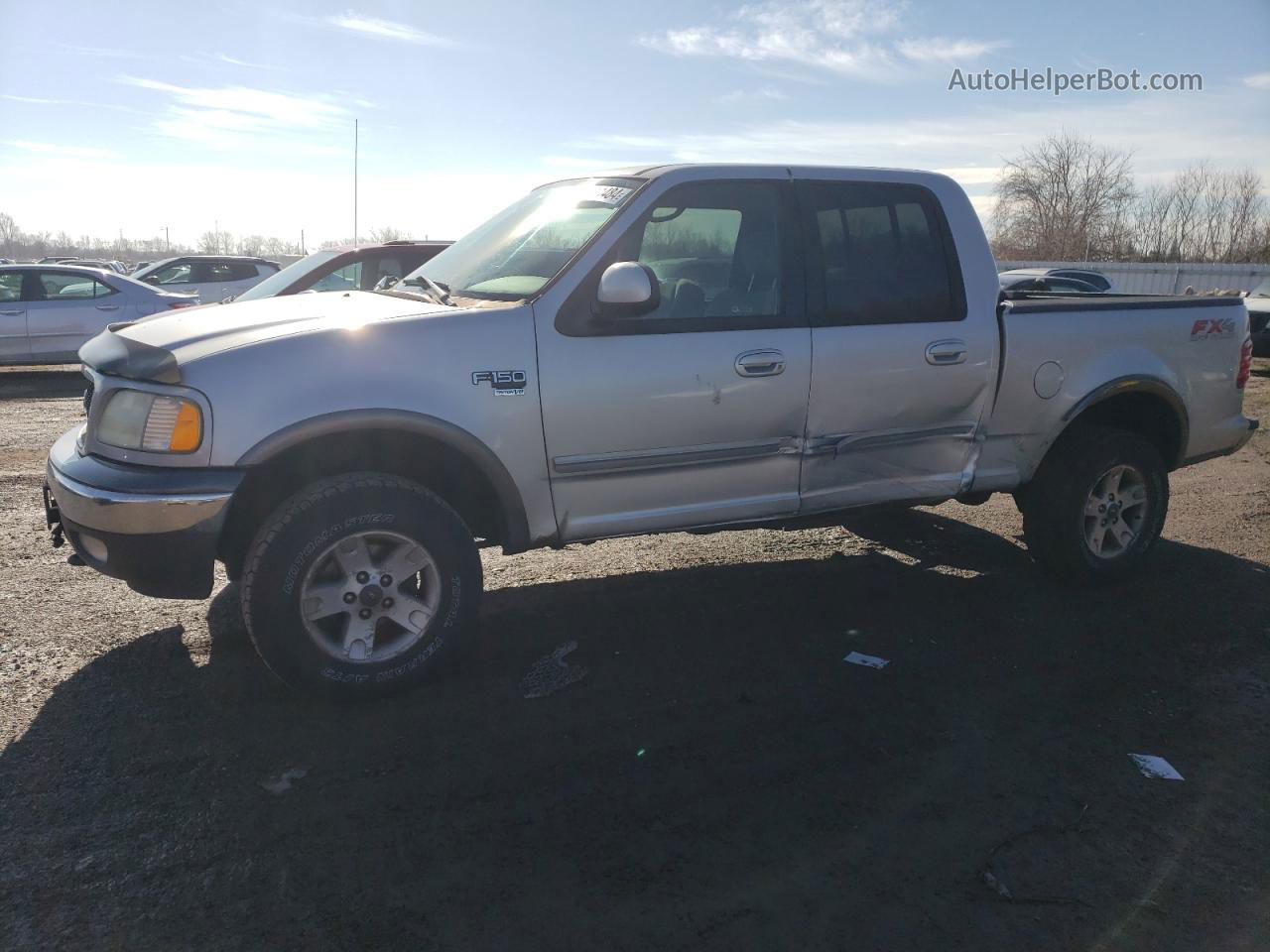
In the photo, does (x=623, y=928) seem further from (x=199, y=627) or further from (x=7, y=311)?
(x=7, y=311)

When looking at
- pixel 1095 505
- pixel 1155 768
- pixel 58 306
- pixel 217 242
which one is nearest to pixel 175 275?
pixel 58 306

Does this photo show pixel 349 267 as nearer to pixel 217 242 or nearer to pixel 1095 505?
pixel 1095 505

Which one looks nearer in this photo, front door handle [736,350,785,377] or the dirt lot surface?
the dirt lot surface

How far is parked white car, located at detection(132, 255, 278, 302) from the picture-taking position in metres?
17.0

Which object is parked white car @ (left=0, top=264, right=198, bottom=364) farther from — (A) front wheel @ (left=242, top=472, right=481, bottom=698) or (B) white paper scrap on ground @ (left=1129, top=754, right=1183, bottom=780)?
(B) white paper scrap on ground @ (left=1129, top=754, right=1183, bottom=780)

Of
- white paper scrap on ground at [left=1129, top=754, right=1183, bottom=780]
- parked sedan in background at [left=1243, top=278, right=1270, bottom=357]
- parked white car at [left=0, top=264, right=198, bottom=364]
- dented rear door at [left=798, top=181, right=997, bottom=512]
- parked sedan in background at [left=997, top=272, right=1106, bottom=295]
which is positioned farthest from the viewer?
parked sedan in background at [left=997, top=272, right=1106, bottom=295]

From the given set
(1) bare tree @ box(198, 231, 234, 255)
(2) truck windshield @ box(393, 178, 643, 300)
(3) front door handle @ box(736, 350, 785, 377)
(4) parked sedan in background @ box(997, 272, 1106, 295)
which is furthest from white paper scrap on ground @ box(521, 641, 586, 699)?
(1) bare tree @ box(198, 231, 234, 255)

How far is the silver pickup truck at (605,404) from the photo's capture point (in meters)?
3.69

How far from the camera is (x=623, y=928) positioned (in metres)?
2.64

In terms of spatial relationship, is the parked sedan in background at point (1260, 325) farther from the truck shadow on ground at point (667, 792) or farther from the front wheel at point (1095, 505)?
the truck shadow on ground at point (667, 792)

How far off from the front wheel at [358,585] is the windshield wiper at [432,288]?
87cm

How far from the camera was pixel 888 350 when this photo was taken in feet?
15.5

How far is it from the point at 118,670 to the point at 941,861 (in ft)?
10.6

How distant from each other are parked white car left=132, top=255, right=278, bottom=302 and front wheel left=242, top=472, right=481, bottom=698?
1451 centimetres
